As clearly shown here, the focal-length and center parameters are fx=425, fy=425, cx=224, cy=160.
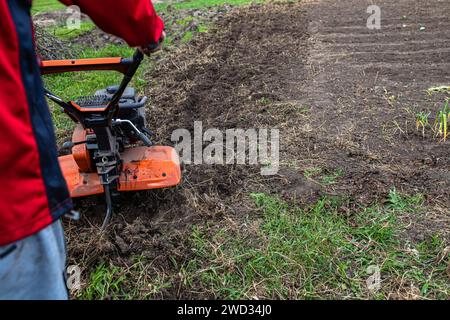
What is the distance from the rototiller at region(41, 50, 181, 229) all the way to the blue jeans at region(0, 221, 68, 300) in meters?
1.18

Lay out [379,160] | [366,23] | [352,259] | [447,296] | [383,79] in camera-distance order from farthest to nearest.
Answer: [366,23], [383,79], [379,160], [352,259], [447,296]

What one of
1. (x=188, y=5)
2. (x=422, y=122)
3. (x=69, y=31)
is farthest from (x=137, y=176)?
(x=188, y=5)

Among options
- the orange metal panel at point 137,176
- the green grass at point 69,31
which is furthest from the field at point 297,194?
the green grass at point 69,31

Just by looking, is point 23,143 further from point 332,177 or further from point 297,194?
point 332,177

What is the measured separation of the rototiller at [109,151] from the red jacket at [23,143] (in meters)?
1.13

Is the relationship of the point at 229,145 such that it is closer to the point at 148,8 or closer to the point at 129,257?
the point at 129,257

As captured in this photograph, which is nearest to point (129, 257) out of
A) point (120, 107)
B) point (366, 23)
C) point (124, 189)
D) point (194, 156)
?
point (124, 189)

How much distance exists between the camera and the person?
1175 mm

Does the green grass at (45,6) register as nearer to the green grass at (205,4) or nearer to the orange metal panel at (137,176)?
the green grass at (205,4)

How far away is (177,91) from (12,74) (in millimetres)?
3678

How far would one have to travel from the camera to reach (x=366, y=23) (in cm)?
704

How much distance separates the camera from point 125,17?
4.80 ft

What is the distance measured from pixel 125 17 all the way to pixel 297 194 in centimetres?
185

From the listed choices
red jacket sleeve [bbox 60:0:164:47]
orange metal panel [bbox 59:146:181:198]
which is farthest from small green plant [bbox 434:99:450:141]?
red jacket sleeve [bbox 60:0:164:47]
